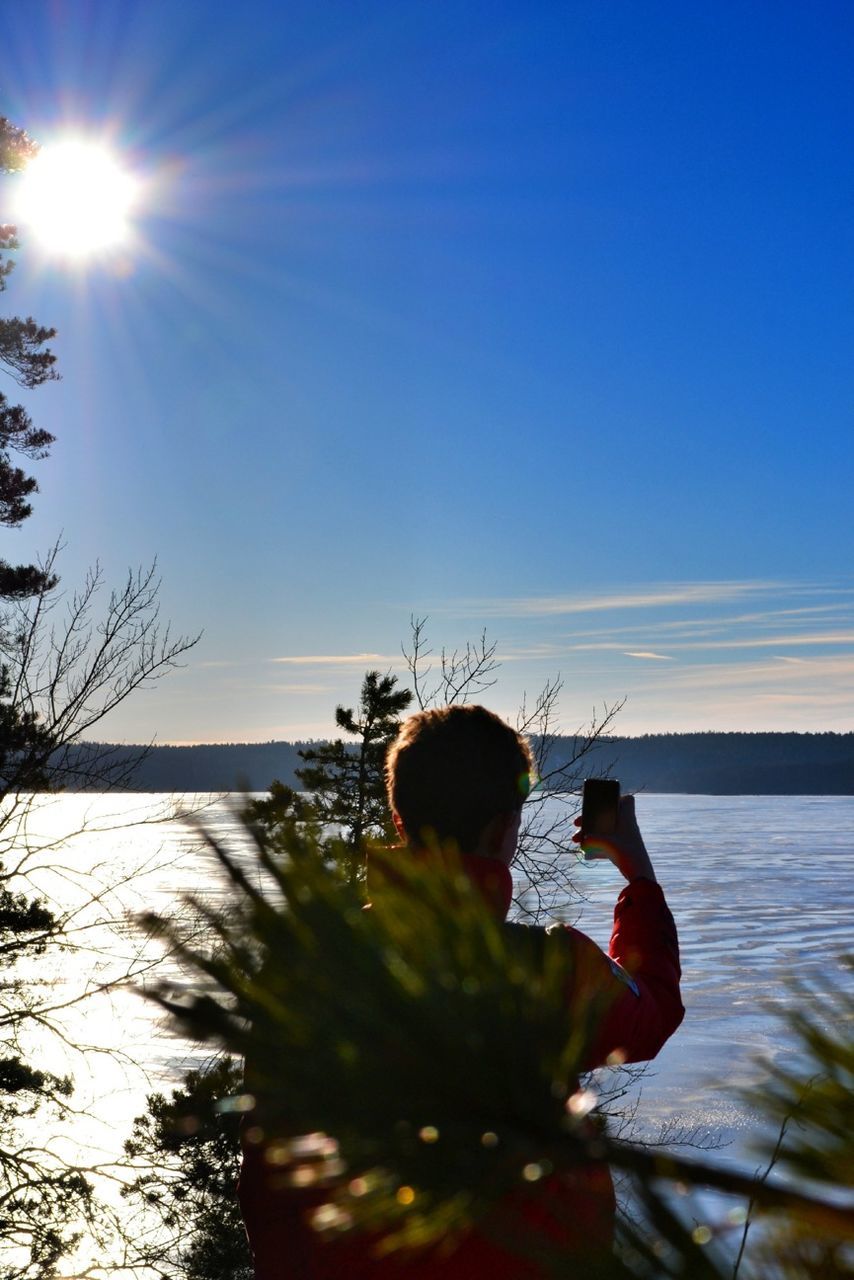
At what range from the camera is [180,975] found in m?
0.59

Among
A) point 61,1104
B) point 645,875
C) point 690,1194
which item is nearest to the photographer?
point 690,1194

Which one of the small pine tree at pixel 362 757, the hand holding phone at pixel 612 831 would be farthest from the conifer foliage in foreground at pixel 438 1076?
the small pine tree at pixel 362 757

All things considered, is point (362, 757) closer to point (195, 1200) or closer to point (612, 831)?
point (195, 1200)

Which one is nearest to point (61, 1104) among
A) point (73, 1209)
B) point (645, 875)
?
point (73, 1209)

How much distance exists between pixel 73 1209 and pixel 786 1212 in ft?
43.5

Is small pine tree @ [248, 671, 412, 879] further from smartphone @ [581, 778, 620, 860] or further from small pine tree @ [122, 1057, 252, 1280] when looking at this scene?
smartphone @ [581, 778, 620, 860]

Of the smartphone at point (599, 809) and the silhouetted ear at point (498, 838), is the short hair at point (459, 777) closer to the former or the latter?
the silhouetted ear at point (498, 838)

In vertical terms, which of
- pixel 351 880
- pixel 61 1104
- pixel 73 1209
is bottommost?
pixel 73 1209

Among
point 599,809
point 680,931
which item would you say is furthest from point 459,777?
point 680,931

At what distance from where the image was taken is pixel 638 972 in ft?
4.02

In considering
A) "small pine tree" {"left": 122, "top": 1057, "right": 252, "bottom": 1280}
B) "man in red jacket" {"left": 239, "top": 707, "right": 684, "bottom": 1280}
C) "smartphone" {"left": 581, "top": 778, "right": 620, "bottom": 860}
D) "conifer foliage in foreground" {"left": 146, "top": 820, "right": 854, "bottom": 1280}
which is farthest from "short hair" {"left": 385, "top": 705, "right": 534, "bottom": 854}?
"small pine tree" {"left": 122, "top": 1057, "right": 252, "bottom": 1280}

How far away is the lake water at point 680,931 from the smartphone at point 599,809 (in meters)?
0.15

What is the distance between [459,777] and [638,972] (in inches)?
12.1

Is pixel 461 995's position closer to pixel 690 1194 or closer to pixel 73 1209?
pixel 690 1194
